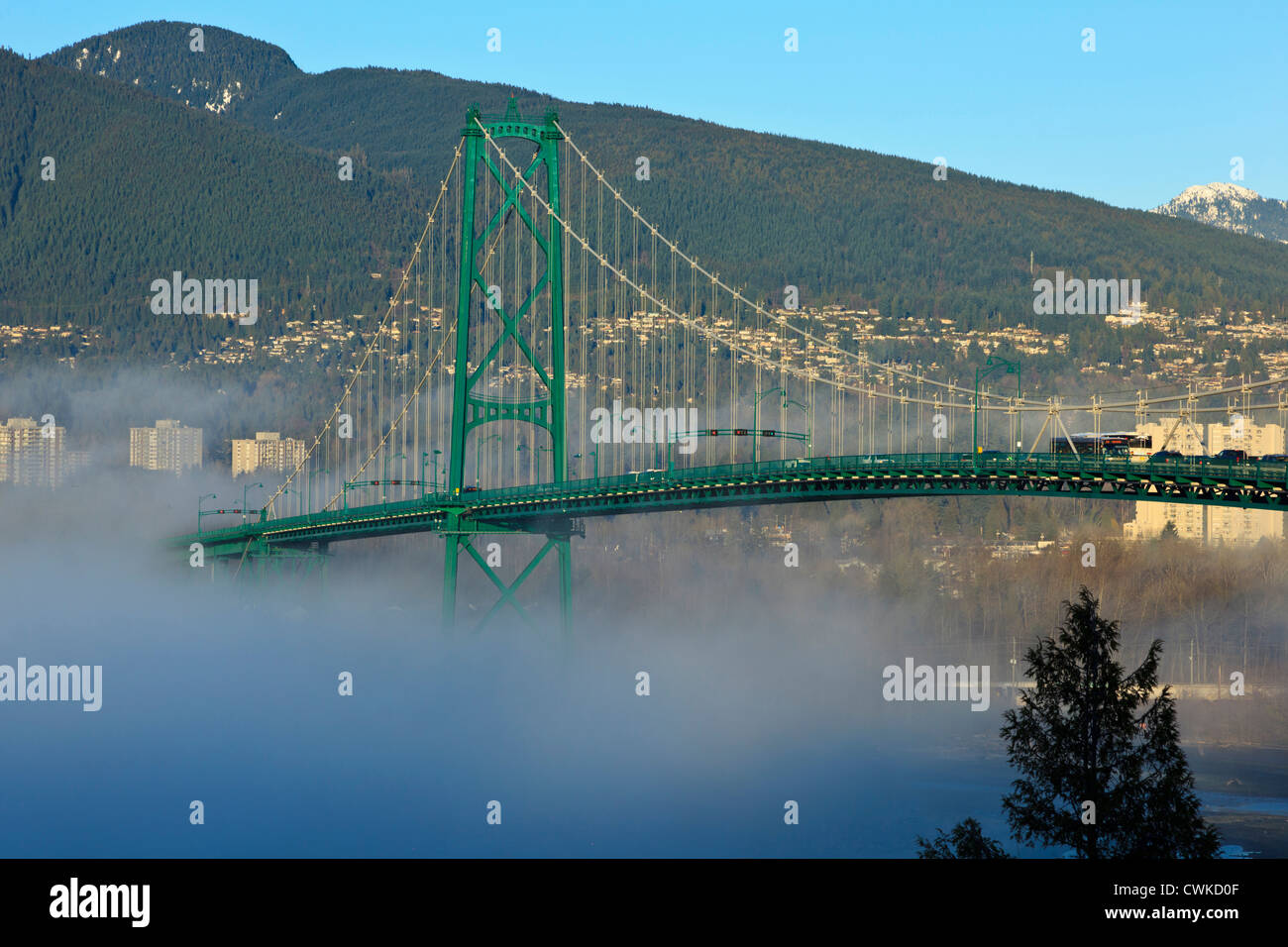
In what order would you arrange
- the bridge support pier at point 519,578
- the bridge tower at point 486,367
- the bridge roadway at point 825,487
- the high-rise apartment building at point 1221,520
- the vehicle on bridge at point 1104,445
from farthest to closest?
the high-rise apartment building at point 1221,520, the bridge support pier at point 519,578, the bridge tower at point 486,367, the vehicle on bridge at point 1104,445, the bridge roadway at point 825,487

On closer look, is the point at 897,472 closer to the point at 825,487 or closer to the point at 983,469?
the point at 983,469

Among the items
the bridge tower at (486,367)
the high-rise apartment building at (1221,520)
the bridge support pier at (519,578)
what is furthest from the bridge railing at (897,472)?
the high-rise apartment building at (1221,520)

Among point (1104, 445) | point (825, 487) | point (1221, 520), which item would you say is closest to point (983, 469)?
point (1104, 445)

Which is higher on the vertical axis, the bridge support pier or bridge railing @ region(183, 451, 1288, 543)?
bridge railing @ region(183, 451, 1288, 543)

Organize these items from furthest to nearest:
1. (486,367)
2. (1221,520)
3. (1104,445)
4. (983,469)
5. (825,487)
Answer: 1. (1221,520)
2. (486,367)
3. (825,487)
4. (1104,445)
5. (983,469)

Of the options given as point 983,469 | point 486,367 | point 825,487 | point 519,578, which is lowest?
point 519,578

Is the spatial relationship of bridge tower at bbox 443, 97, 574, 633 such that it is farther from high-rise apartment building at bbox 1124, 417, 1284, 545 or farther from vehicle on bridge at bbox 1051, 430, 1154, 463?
high-rise apartment building at bbox 1124, 417, 1284, 545

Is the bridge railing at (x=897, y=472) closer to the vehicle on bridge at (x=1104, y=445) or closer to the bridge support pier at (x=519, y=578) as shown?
the vehicle on bridge at (x=1104, y=445)

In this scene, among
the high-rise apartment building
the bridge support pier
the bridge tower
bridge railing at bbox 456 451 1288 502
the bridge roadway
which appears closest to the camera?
bridge railing at bbox 456 451 1288 502

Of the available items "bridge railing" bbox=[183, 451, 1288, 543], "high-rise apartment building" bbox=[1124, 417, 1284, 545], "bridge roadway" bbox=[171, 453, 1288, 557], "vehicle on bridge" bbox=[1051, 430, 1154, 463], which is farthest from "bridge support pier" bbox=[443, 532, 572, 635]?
"high-rise apartment building" bbox=[1124, 417, 1284, 545]

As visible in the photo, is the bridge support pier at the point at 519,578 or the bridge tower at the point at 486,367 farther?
the bridge support pier at the point at 519,578
